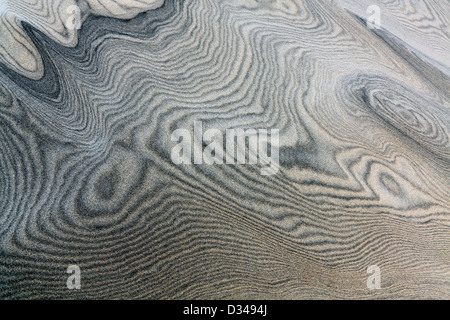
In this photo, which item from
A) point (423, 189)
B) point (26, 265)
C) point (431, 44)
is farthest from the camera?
point (431, 44)

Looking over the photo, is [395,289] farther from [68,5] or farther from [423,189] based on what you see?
[68,5]

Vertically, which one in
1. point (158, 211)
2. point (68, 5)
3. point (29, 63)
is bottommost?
point (158, 211)

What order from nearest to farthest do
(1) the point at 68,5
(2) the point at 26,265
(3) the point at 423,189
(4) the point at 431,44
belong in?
(2) the point at 26,265 < (3) the point at 423,189 < (1) the point at 68,5 < (4) the point at 431,44

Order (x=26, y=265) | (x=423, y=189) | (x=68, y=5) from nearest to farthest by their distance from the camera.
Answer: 1. (x=26, y=265)
2. (x=423, y=189)
3. (x=68, y=5)

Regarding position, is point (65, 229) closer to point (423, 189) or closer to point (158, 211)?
point (158, 211)

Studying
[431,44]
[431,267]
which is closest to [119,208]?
[431,267]

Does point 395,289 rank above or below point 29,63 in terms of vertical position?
below

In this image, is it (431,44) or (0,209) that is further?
(431,44)

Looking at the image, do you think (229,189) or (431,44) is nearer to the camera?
(229,189)

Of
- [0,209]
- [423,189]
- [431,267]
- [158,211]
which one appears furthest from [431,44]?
[0,209]
